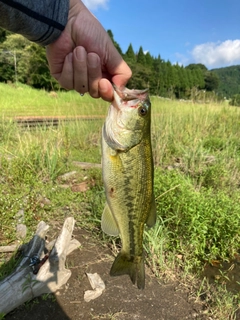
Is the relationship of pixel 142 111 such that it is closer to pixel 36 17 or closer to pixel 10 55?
pixel 36 17

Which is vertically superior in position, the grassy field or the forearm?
the forearm

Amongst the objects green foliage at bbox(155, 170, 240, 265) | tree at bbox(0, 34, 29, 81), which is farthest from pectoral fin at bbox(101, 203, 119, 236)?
tree at bbox(0, 34, 29, 81)

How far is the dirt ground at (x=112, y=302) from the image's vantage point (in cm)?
319

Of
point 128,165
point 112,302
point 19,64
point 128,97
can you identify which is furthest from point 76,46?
point 19,64

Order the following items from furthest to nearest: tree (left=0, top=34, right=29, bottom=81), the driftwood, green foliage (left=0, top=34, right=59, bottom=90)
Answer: tree (left=0, top=34, right=29, bottom=81)
green foliage (left=0, top=34, right=59, bottom=90)
the driftwood

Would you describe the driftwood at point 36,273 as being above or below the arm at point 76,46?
below

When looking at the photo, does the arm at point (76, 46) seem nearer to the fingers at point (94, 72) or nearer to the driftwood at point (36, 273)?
the fingers at point (94, 72)

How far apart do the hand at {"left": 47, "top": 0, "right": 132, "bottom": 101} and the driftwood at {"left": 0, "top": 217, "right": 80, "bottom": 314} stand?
6.89 feet

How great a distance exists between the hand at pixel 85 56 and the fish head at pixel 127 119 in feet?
0.28

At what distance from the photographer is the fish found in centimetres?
168

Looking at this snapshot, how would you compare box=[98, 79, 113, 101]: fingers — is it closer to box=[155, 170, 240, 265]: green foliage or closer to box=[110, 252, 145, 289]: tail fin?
box=[110, 252, 145, 289]: tail fin

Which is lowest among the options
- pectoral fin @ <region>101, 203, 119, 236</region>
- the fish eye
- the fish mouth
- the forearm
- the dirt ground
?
the dirt ground

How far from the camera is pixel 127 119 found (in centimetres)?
168

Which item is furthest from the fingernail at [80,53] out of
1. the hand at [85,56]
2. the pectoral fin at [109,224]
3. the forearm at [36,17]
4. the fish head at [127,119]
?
the pectoral fin at [109,224]
